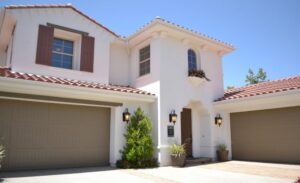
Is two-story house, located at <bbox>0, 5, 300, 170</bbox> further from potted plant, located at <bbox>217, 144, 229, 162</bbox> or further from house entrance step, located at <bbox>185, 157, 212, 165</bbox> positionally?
house entrance step, located at <bbox>185, 157, 212, 165</bbox>

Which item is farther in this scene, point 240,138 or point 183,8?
point 240,138

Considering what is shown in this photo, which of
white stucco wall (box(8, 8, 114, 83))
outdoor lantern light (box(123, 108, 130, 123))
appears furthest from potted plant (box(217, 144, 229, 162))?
white stucco wall (box(8, 8, 114, 83))

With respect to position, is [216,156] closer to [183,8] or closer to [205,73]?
[205,73]

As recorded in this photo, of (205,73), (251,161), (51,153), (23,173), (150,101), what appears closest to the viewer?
(23,173)

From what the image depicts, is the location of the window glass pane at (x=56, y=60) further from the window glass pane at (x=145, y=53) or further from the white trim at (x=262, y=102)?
the white trim at (x=262, y=102)

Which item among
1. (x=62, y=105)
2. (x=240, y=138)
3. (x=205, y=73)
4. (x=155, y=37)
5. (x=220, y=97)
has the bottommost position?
(x=240, y=138)

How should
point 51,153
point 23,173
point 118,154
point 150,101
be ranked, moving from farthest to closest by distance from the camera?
point 150,101 → point 118,154 → point 51,153 → point 23,173

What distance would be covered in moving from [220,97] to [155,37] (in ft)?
17.3

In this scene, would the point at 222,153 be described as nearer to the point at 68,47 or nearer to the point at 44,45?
the point at 68,47

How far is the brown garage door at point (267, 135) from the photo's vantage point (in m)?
10.8

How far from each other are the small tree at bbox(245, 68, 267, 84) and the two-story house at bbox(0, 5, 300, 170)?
24708 mm

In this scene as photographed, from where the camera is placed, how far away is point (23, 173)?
8.09 metres

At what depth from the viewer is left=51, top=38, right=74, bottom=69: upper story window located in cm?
1121

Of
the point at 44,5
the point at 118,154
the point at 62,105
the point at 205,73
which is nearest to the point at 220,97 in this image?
the point at 205,73
